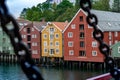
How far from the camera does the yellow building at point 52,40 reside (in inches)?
1655

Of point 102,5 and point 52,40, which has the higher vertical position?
point 102,5

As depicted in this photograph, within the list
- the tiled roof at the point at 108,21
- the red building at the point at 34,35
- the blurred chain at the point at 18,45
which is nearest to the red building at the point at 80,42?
the tiled roof at the point at 108,21

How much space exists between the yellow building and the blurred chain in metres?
40.3

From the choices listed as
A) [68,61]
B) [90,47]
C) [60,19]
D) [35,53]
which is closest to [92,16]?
[90,47]

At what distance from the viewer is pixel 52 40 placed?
4334 centimetres

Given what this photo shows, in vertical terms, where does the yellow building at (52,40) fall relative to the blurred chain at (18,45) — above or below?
above

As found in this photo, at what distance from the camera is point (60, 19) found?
2322 inches

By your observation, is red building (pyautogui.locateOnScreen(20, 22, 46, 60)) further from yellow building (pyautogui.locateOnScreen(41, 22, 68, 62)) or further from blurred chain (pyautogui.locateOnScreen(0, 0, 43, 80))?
blurred chain (pyautogui.locateOnScreen(0, 0, 43, 80))

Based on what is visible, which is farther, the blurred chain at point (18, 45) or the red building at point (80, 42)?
the red building at point (80, 42)

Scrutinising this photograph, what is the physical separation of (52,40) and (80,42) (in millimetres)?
5058

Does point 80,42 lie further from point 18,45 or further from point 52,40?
point 18,45

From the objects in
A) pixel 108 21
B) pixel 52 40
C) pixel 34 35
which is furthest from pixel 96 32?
pixel 34 35

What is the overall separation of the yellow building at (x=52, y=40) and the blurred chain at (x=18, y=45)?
4029 cm

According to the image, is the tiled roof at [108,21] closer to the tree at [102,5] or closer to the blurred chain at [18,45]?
the tree at [102,5]
